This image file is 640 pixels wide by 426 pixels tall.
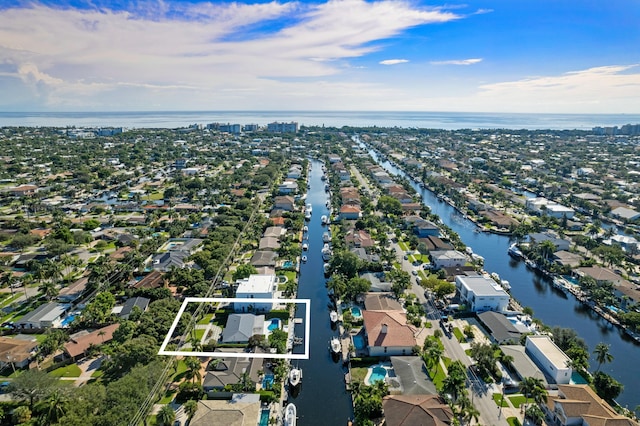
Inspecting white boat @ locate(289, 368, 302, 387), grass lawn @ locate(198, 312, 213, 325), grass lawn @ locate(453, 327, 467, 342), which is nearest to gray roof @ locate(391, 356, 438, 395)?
grass lawn @ locate(453, 327, 467, 342)

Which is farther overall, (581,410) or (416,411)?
(581,410)

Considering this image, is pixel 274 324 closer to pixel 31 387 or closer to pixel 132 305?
pixel 132 305

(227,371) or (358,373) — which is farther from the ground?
(227,371)

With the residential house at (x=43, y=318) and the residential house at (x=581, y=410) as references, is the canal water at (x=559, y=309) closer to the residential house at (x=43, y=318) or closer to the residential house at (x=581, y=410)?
the residential house at (x=581, y=410)

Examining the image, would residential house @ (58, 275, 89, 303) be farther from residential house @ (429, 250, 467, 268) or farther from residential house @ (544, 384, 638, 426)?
residential house @ (544, 384, 638, 426)

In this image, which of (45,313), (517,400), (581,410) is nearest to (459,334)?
(517,400)

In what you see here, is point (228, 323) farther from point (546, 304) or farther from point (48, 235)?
point (48, 235)
